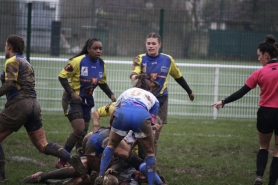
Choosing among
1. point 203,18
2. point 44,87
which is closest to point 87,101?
point 44,87

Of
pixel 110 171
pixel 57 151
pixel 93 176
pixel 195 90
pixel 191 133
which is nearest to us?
pixel 110 171

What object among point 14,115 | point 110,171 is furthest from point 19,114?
point 110,171

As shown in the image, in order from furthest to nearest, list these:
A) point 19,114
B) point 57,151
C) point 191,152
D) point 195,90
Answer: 1. point 195,90
2. point 191,152
3. point 57,151
4. point 19,114

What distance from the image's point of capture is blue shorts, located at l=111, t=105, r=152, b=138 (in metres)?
6.83

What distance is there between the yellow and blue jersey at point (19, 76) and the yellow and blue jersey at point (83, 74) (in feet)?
4.36

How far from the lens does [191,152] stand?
414 inches

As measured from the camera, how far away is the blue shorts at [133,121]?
683cm

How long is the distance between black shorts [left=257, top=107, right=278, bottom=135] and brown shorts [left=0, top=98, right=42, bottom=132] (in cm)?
308

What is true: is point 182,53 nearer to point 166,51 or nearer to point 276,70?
point 166,51

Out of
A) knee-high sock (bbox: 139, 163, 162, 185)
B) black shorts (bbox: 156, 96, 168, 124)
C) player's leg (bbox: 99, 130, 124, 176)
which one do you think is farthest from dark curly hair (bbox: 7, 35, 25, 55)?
black shorts (bbox: 156, 96, 168, 124)

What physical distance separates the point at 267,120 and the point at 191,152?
3.14 metres

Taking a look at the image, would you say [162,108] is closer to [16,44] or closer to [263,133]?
[263,133]

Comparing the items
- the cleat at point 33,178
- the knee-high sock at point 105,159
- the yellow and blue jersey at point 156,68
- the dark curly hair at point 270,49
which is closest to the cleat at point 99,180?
the knee-high sock at point 105,159

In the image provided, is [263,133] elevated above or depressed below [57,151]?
above
